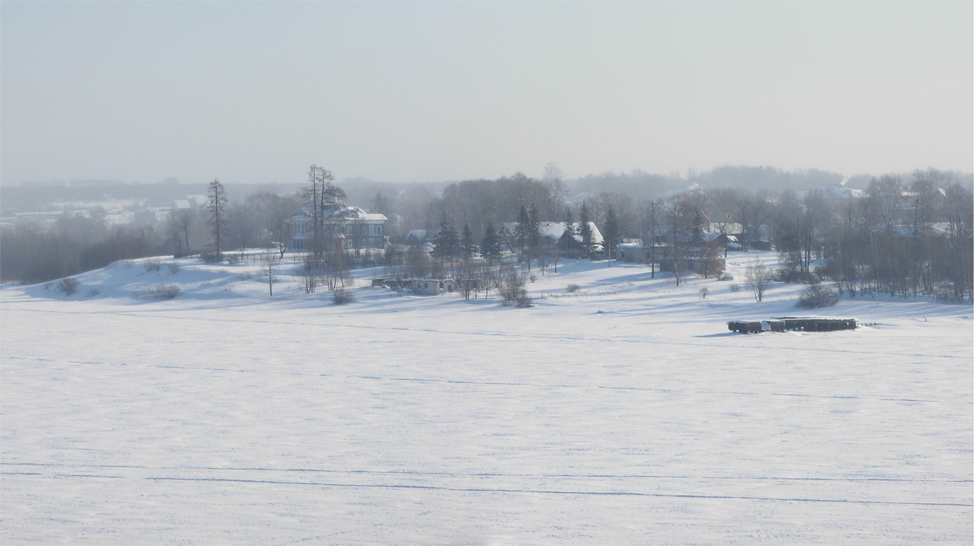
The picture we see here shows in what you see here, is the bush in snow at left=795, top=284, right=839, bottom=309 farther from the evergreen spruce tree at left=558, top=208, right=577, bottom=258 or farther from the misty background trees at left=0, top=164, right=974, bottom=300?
the evergreen spruce tree at left=558, top=208, right=577, bottom=258

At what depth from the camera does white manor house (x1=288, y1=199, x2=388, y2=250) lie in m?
57.0

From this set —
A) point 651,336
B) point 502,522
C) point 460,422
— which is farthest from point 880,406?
point 651,336

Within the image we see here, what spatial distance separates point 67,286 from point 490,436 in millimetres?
41822

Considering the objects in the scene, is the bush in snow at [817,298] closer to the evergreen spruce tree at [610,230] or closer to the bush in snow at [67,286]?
the evergreen spruce tree at [610,230]

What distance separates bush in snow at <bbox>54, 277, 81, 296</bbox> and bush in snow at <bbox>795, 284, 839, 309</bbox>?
40.0 meters

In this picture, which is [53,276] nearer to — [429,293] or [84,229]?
[429,293]

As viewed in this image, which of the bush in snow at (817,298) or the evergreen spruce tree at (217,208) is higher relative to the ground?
the evergreen spruce tree at (217,208)

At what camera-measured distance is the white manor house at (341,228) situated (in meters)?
57.0

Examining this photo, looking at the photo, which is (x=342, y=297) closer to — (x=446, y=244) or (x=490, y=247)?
(x=446, y=244)

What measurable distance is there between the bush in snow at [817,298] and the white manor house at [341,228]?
27104 mm

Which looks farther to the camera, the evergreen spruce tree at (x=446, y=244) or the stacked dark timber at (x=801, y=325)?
the evergreen spruce tree at (x=446, y=244)

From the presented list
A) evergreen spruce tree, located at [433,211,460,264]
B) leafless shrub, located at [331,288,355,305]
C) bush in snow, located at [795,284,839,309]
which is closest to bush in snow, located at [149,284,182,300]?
leafless shrub, located at [331,288,355,305]

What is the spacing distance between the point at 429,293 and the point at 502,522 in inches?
1270

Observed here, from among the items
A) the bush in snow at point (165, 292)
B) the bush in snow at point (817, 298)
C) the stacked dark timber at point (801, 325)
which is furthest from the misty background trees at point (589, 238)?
the stacked dark timber at point (801, 325)
